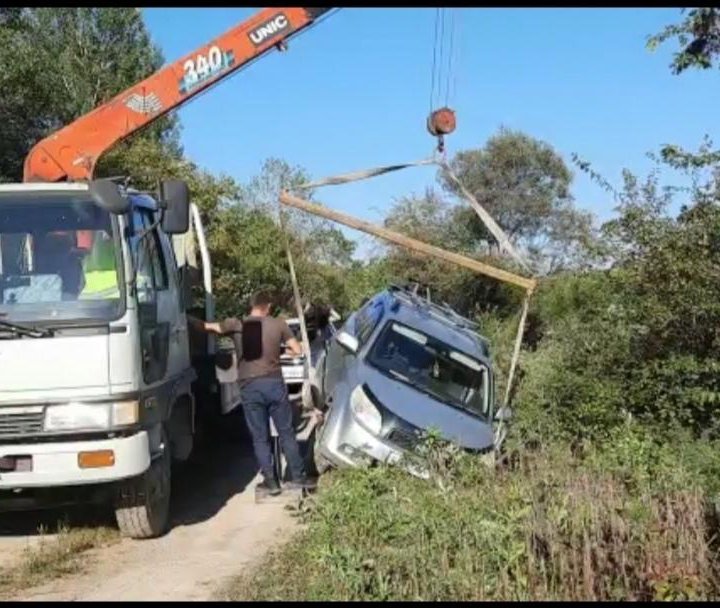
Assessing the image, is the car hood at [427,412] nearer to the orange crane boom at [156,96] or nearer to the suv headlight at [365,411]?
the suv headlight at [365,411]

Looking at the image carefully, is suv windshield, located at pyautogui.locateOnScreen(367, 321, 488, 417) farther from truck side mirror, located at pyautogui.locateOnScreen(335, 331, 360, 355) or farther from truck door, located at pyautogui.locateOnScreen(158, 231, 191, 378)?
truck door, located at pyautogui.locateOnScreen(158, 231, 191, 378)

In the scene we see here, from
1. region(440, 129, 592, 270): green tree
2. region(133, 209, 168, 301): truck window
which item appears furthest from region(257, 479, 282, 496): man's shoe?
region(440, 129, 592, 270): green tree

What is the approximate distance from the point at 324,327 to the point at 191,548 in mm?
6753

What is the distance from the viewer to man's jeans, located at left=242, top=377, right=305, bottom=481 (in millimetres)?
8469

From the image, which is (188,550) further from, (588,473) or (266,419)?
(588,473)

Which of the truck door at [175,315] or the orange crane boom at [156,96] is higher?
the orange crane boom at [156,96]

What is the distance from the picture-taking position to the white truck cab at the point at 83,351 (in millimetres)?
6398

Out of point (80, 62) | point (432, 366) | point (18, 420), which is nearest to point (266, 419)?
point (432, 366)

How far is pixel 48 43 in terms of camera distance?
31375 millimetres

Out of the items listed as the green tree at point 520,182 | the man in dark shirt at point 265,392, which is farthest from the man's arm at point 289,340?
the green tree at point 520,182

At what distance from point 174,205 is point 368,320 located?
138 inches

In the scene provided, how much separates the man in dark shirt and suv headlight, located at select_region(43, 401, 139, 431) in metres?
2.11

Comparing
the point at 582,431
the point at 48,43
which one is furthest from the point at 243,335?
the point at 48,43

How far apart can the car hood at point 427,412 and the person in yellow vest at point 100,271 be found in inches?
110
